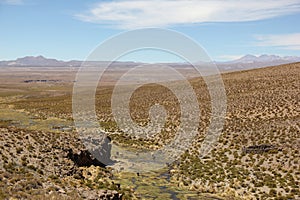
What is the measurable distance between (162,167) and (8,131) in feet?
42.5

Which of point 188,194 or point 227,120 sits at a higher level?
point 227,120

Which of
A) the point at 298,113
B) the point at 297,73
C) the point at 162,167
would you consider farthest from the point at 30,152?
the point at 297,73

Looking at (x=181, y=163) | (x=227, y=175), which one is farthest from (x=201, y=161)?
(x=227, y=175)

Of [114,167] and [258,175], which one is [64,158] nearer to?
[114,167]

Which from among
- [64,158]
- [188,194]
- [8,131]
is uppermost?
[8,131]

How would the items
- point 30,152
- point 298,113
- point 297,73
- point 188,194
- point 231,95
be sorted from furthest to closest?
point 297,73 → point 231,95 → point 298,113 → point 30,152 → point 188,194

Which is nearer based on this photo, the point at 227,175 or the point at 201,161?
the point at 227,175

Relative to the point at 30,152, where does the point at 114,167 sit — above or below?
below

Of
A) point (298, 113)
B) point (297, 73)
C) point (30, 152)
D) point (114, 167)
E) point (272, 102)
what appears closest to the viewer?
point (30, 152)

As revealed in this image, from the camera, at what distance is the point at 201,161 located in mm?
28891

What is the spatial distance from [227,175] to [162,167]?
603 centimetres

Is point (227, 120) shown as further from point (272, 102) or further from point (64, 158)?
point (64, 158)

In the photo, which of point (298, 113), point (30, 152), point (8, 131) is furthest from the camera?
point (298, 113)

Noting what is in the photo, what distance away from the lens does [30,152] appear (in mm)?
23875
